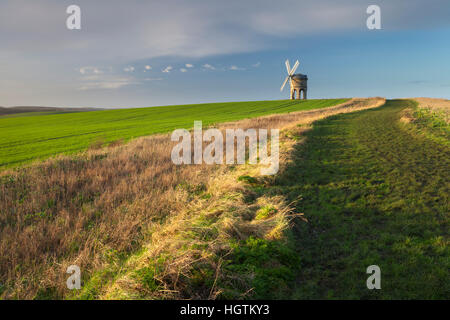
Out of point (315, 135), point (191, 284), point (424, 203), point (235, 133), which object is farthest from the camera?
point (235, 133)

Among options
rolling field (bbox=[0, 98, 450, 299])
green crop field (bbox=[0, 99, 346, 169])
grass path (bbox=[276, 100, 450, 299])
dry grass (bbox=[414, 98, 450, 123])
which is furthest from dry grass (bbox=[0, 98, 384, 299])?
dry grass (bbox=[414, 98, 450, 123])

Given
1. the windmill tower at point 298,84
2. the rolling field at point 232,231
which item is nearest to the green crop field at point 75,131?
the rolling field at point 232,231

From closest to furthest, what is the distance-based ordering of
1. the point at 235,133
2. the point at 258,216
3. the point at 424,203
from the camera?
the point at 258,216, the point at 424,203, the point at 235,133

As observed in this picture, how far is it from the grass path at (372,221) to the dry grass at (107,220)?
103 cm

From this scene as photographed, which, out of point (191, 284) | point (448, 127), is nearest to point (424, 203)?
point (191, 284)

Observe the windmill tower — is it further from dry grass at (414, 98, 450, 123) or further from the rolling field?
the rolling field

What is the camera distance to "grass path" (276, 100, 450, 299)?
12.2 ft

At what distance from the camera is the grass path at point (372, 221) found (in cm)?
373

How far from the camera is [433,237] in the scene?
15.9ft

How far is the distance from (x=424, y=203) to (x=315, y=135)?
10.7m

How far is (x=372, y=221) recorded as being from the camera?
5.62 metres

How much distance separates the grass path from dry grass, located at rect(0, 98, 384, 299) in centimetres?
103
